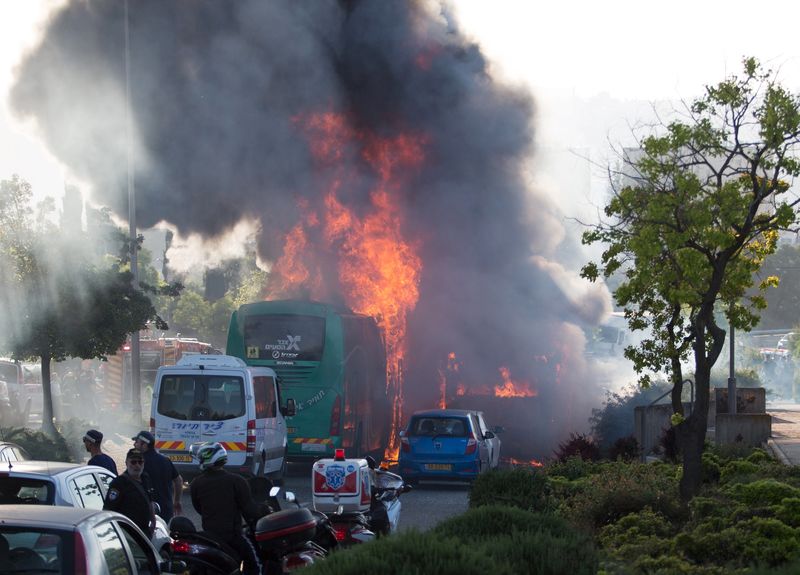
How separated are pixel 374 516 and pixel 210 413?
946 cm

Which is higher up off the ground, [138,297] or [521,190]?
[521,190]

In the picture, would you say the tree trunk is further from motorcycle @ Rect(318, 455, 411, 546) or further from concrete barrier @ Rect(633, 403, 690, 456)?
motorcycle @ Rect(318, 455, 411, 546)

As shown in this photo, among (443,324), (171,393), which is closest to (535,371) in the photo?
(443,324)

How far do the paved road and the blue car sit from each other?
1.27 feet

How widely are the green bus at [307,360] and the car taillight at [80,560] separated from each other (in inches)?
674

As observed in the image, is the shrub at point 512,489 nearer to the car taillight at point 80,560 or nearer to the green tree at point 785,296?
the car taillight at point 80,560

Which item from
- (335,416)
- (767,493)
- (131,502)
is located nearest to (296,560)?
(131,502)

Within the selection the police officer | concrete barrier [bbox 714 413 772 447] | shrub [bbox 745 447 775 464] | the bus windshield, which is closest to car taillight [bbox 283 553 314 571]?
the police officer

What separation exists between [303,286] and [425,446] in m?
12.5

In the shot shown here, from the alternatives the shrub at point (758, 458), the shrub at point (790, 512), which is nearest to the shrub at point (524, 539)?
the shrub at point (790, 512)

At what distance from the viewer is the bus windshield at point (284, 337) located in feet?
78.9

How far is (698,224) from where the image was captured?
12688 mm

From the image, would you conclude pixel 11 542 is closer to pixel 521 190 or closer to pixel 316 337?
pixel 316 337

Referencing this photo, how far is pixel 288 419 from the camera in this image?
24.0m
